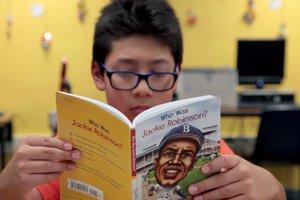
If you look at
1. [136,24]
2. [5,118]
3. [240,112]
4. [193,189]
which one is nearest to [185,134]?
[193,189]

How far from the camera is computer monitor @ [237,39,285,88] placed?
3.87 metres

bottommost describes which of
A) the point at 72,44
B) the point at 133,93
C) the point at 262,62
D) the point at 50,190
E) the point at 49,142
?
the point at 50,190

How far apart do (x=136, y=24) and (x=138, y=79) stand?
0.15 m

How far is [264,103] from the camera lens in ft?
11.9

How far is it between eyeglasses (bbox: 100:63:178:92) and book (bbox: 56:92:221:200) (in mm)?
181

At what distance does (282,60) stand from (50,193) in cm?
331

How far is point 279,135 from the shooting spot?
3.12 m

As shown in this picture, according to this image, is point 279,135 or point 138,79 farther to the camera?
point 279,135

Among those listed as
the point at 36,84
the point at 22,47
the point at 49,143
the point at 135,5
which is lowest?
the point at 49,143

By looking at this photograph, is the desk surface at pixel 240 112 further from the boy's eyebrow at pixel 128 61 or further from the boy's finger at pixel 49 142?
the boy's finger at pixel 49 142

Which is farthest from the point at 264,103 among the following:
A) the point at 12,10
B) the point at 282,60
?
the point at 12,10

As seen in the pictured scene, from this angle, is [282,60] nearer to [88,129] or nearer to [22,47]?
[22,47]

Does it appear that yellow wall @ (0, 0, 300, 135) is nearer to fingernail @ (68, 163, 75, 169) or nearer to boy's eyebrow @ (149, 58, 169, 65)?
boy's eyebrow @ (149, 58, 169, 65)

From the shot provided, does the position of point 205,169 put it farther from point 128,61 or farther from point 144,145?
point 128,61
